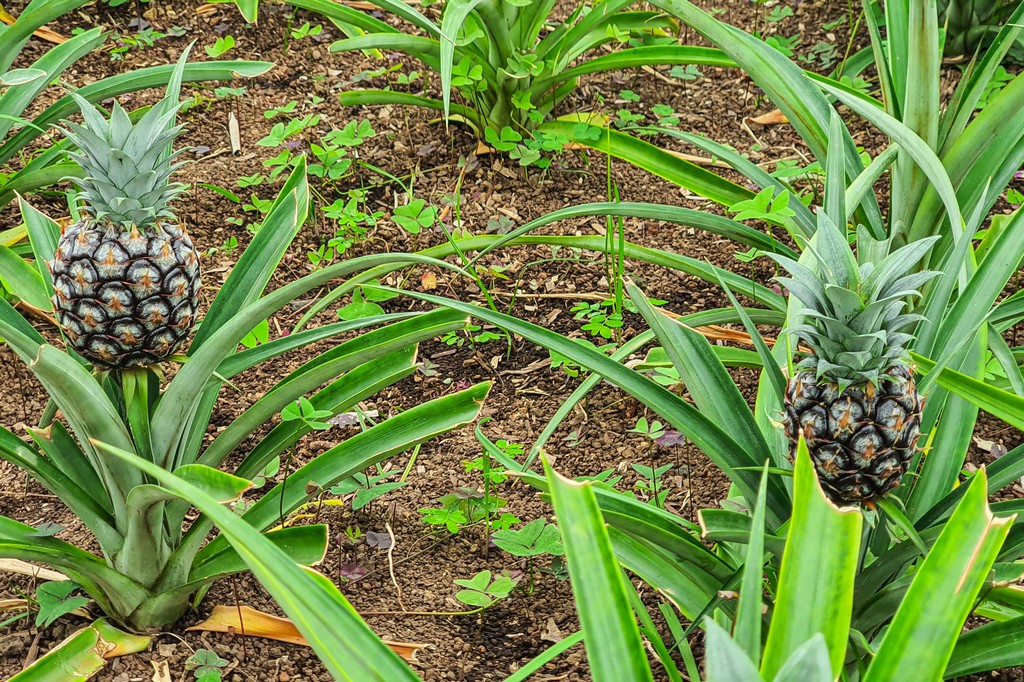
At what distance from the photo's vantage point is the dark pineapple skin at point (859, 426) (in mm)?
1322

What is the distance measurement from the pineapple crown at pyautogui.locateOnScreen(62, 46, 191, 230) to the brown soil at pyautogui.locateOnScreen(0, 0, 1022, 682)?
0.80 m

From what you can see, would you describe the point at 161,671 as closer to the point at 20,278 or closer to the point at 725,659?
the point at 20,278

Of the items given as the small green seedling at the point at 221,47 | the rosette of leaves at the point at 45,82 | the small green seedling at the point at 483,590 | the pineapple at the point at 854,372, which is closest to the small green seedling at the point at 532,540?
the small green seedling at the point at 483,590

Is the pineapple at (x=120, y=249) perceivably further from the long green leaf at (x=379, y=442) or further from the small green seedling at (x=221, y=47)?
the small green seedling at (x=221, y=47)

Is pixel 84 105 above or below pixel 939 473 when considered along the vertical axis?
above

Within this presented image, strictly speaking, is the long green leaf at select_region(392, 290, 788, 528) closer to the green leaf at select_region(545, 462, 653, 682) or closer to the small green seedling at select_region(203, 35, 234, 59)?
the green leaf at select_region(545, 462, 653, 682)

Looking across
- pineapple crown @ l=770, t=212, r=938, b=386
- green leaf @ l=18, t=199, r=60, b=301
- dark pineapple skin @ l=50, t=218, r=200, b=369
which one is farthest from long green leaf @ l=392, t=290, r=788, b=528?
green leaf @ l=18, t=199, r=60, b=301

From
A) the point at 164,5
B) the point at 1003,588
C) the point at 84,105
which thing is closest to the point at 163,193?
the point at 84,105

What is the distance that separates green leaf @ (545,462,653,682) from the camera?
1.05 meters

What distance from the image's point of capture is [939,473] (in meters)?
1.55

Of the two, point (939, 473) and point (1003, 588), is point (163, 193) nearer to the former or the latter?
point (939, 473)

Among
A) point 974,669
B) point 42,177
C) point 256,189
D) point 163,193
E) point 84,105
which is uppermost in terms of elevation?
point 256,189

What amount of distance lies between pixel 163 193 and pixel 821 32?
2.63 m

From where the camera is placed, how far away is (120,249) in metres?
1.48
